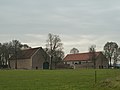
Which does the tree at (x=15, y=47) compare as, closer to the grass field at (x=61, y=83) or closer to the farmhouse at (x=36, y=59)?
the farmhouse at (x=36, y=59)

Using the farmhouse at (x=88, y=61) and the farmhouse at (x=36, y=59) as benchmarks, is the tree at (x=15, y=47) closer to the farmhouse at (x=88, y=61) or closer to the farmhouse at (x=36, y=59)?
the farmhouse at (x=36, y=59)

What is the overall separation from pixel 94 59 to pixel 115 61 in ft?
31.9

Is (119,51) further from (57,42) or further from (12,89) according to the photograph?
(12,89)

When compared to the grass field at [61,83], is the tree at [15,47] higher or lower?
higher

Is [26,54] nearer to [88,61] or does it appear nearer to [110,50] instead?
[88,61]

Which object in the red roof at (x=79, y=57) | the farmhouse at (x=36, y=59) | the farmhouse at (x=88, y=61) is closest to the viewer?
the farmhouse at (x=36, y=59)

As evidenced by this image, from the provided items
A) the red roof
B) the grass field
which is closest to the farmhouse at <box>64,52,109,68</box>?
the red roof

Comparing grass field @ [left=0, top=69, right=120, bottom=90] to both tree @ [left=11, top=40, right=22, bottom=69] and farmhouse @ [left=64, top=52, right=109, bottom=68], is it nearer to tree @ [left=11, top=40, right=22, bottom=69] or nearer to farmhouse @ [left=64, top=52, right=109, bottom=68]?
tree @ [left=11, top=40, right=22, bottom=69]

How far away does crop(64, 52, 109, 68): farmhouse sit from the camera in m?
140

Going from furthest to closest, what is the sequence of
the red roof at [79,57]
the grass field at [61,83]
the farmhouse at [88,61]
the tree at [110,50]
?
the red roof at [79,57], the farmhouse at [88,61], the tree at [110,50], the grass field at [61,83]

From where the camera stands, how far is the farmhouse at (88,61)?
458 feet

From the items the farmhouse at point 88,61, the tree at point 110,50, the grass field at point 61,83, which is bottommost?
the grass field at point 61,83

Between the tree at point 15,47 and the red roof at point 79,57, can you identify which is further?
the red roof at point 79,57

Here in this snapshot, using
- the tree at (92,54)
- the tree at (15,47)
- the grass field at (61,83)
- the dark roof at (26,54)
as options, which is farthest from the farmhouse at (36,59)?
the grass field at (61,83)
